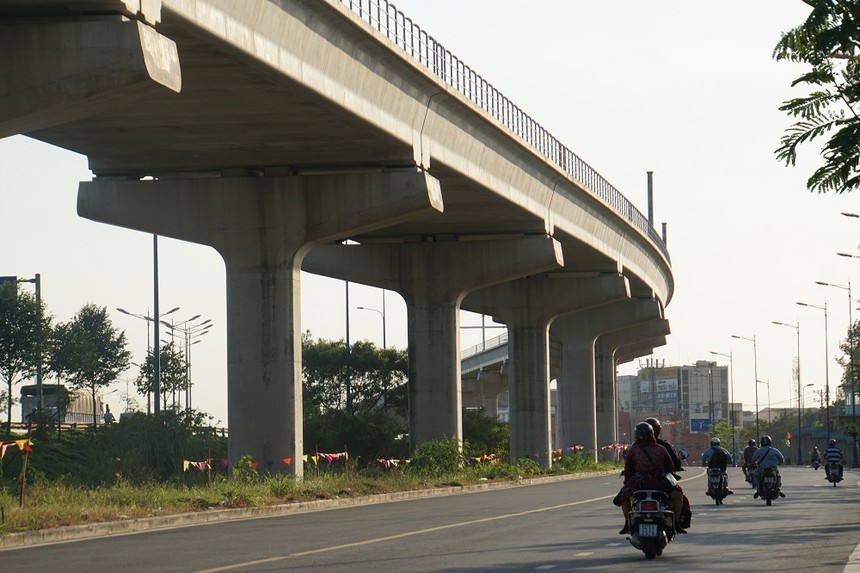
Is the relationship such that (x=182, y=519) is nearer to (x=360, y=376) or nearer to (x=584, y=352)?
(x=584, y=352)

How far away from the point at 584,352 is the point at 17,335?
28271 mm

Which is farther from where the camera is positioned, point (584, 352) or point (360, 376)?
point (360, 376)

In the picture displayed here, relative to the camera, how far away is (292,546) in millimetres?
18672

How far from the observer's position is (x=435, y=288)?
51156 mm

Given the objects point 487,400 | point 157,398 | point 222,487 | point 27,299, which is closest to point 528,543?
point 222,487

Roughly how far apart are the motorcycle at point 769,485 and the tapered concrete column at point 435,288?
1877 cm

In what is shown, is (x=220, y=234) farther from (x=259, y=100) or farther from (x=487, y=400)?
(x=487, y=400)

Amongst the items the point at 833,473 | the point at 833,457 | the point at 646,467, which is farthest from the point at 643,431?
the point at 833,457

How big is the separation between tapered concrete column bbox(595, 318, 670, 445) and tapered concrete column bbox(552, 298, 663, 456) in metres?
9.01

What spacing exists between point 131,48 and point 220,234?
1501cm

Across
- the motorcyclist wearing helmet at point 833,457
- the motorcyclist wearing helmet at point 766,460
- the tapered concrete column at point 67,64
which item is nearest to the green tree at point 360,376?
the motorcyclist wearing helmet at point 833,457

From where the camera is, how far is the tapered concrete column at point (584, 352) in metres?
80.2

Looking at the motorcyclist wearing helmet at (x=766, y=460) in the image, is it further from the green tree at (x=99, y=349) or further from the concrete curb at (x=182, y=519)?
the green tree at (x=99, y=349)

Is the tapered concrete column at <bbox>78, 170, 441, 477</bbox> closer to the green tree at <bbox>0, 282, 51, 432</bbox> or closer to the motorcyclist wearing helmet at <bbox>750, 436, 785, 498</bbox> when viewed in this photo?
the motorcyclist wearing helmet at <bbox>750, 436, 785, 498</bbox>
